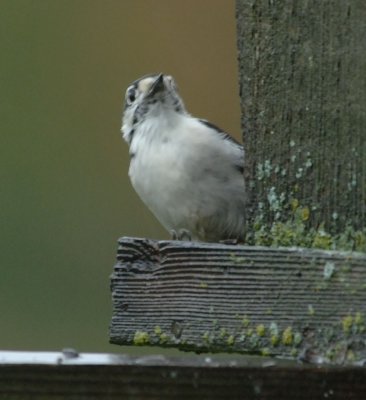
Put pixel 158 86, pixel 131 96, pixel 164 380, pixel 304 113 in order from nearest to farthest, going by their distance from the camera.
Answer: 1. pixel 164 380
2. pixel 304 113
3. pixel 158 86
4. pixel 131 96

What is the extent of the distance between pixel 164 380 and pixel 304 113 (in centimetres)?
78

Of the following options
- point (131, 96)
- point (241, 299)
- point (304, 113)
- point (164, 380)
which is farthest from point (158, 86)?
point (164, 380)

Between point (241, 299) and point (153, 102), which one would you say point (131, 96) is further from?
point (241, 299)

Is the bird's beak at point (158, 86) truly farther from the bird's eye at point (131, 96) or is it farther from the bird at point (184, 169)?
the bird's eye at point (131, 96)

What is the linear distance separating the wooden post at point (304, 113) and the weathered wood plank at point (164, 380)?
1.53 ft

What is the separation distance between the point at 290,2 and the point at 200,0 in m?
2.43

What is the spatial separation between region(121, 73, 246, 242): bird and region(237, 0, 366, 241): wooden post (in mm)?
802

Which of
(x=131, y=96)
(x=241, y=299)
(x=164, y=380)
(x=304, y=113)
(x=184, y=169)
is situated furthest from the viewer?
(x=131, y=96)

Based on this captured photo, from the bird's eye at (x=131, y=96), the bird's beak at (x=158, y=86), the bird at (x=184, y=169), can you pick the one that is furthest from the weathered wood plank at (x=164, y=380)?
the bird's eye at (x=131, y=96)

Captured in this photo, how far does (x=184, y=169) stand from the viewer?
13.7ft

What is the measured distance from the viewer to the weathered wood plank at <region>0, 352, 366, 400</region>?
7.81ft

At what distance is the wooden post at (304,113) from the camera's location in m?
2.86

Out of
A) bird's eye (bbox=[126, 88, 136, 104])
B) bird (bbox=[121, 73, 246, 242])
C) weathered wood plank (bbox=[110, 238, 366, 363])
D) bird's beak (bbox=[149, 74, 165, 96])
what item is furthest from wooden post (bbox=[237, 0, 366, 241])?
bird's eye (bbox=[126, 88, 136, 104])

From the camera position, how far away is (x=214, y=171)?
4164 millimetres
